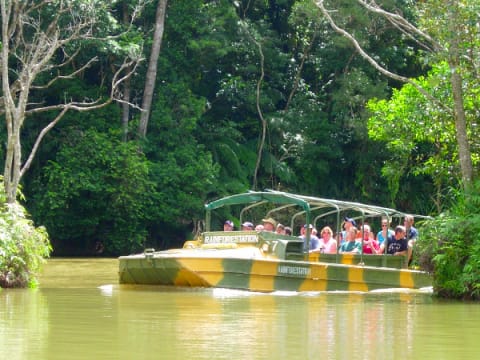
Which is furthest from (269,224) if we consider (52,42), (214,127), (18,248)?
(214,127)

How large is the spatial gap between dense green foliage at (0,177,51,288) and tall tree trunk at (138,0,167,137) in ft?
61.5

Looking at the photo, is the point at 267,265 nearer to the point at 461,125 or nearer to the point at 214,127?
the point at 461,125

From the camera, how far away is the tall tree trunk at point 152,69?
38.6 metres

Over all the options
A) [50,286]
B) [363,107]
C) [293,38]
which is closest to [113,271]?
[50,286]

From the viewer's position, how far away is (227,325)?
1352 cm

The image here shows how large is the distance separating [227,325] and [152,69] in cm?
2595

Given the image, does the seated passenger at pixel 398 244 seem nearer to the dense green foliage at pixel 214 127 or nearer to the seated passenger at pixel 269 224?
the seated passenger at pixel 269 224

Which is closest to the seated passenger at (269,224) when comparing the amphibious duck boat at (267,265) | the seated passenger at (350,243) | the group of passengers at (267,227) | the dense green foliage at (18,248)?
the group of passengers at (267,227)

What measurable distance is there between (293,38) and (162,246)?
Result: 31.6 feet

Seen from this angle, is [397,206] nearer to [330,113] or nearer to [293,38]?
[330,113]

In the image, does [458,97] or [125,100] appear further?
[125,100]

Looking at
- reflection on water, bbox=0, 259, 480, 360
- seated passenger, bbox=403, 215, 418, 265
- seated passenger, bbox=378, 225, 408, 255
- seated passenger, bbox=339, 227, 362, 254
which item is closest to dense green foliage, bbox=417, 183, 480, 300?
reflection on water, bbox=0, 259, 480, 360

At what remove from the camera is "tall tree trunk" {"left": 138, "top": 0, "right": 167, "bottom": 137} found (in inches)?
1519

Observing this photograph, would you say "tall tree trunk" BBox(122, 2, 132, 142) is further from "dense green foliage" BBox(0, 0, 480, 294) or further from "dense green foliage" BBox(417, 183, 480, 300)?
"dense green foliage" BBox(417, 183, 480, 300)
